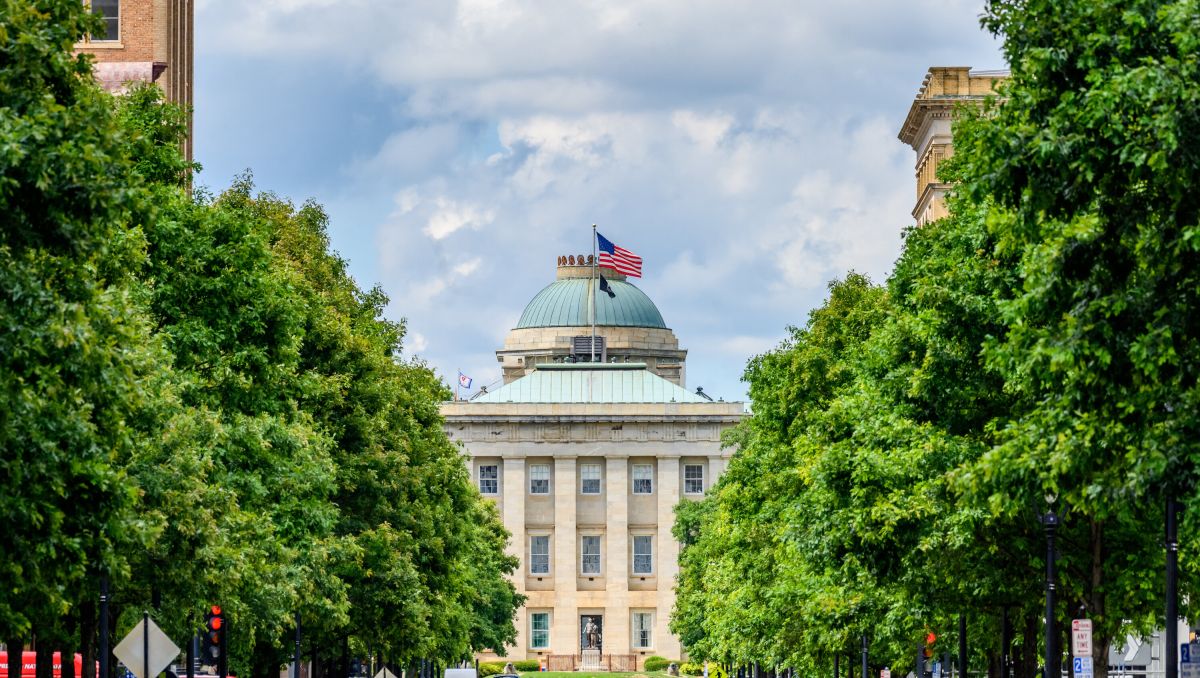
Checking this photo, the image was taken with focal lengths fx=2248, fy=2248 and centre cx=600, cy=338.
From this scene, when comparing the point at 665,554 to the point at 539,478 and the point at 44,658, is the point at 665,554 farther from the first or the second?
the point at 44,658

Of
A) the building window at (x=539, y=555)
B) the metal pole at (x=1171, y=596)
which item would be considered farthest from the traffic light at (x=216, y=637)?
the building window at (x=539, y=555)

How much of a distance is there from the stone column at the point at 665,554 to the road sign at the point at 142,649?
5420 inches

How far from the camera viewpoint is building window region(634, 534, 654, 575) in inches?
6934

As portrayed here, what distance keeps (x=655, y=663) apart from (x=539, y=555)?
12.9 meters

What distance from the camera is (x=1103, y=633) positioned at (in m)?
38.9

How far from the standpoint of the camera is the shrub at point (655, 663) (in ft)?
560

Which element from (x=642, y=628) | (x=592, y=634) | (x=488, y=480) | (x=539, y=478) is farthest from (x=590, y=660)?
(x=488, y=480)

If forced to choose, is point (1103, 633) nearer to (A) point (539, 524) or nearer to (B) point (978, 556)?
(B) point (978, 556)

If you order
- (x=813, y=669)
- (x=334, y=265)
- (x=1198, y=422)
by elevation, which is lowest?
(x=813, y=669)

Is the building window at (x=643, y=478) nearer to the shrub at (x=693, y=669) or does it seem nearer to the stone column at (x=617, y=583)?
the stone column at (x=617, y=583)

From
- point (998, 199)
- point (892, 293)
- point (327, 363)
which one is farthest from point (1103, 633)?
point (327, 363)

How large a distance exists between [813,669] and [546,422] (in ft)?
328

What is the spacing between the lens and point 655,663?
170625 mm

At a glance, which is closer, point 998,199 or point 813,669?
point 998,199
